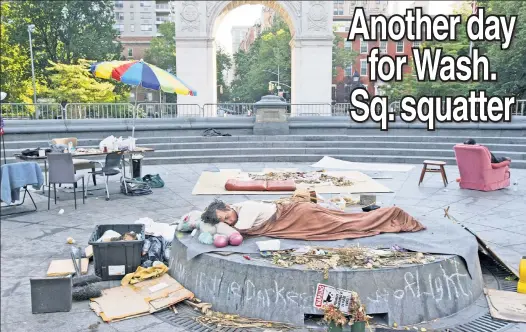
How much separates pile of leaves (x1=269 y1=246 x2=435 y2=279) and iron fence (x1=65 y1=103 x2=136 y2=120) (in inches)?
582

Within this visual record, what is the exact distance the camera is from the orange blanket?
5.48 m

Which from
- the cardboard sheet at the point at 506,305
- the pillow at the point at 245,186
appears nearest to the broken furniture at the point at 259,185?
the pillow at the point at 245,186

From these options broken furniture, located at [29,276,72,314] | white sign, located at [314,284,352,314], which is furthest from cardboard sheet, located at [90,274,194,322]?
white sign, located at [314,284,352,314]

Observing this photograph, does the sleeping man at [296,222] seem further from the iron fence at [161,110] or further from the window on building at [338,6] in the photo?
the window on building at [338,6]

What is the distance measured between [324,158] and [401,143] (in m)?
3.11

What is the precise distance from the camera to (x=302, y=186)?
430 inches

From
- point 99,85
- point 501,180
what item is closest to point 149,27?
point 99,85

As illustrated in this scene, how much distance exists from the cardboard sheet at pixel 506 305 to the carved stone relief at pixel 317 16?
24533mm

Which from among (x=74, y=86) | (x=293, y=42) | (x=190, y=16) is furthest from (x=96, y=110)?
(x=74, y=86)

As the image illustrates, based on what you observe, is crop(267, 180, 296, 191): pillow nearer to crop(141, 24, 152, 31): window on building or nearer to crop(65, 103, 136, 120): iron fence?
crop(65, 103, 136, 120): iron fence

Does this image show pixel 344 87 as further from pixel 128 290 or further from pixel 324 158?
pixel 128 290

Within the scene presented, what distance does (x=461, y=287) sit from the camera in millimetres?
4930

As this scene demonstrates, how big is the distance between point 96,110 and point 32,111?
235 cm

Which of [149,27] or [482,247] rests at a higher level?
[149,27]
